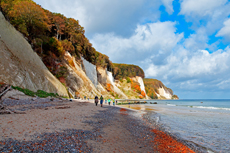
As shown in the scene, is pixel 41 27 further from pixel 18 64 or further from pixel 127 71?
pixel 127 71

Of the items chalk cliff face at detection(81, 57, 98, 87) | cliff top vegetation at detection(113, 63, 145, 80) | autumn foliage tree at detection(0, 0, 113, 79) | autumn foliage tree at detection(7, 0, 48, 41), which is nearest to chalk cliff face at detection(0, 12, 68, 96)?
autumn foliage tree at detection(0, 0, 113, 79)

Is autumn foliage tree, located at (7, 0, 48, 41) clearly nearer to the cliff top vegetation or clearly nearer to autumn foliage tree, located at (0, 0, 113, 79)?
autumn foliage tree, located at (0, 0, 113, 79)

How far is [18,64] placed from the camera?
17.4 metres

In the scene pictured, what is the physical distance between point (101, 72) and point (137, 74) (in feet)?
185

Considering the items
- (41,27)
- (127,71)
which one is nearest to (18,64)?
(41,27)

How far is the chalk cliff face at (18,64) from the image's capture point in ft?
50.7

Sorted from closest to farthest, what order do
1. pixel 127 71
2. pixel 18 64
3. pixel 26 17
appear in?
pixel 18 64
pixel 26 17
pixel 127 71

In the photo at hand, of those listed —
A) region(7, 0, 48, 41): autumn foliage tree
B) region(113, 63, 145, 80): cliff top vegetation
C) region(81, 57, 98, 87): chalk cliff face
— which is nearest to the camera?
region(7, 0, 48, 41): autumn foliage tree

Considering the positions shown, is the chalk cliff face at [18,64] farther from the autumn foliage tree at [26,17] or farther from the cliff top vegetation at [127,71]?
the cliff top vegetation at [127,71]

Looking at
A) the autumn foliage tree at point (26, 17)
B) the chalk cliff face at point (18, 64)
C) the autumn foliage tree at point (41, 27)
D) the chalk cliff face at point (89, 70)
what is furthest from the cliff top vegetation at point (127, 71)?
the chalk cliff face at point (18, 64)

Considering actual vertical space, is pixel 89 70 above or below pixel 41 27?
below

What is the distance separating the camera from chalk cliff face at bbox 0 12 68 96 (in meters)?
15.5

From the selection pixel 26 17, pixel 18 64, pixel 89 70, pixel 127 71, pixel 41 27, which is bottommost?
pixel 18 64

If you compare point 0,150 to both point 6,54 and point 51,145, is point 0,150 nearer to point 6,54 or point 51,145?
point 51,145
